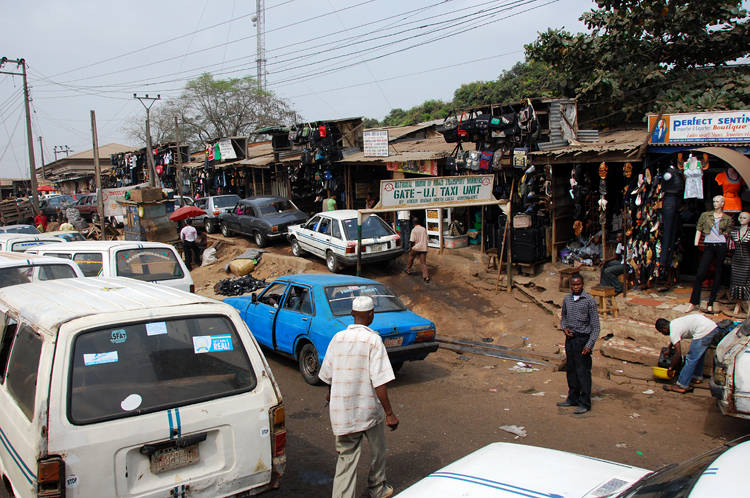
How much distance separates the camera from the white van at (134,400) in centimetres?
310

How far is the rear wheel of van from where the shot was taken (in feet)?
25.0

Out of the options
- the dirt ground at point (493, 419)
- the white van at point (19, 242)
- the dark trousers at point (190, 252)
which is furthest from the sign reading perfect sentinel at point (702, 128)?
the dark trousers at point (190, 252)

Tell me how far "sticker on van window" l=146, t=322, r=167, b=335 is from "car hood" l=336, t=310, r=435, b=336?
388 cm

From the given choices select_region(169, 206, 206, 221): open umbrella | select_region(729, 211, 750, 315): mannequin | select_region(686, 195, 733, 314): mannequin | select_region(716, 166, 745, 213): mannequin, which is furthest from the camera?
select_region(169, 206, 206, 221): open umbrella

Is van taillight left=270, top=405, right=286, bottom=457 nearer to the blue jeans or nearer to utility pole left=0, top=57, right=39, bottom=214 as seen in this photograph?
the blue jeans

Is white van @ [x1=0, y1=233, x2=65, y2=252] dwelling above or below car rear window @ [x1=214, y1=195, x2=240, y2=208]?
below

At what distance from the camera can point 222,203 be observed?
23781mm

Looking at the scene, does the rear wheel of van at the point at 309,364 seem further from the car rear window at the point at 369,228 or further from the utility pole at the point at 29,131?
the utility pole at the point at 29,131

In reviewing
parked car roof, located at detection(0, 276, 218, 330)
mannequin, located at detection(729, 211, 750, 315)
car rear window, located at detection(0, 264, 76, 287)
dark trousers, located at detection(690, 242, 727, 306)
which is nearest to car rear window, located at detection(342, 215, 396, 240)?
dark trousers, located at detection(690, 242, 727, 306)

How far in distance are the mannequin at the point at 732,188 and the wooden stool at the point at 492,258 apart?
18.0 ft

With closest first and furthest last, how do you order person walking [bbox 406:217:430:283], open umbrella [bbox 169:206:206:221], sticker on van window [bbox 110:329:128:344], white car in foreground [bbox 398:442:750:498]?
1. white car in foreground [bbox 398:442:750:498]
2. sticker on van window [bbox 110:329:128:344]
3. person walking [bbox 406:217:430:283]
4. open umbrella [bbox 169:206:206:221]

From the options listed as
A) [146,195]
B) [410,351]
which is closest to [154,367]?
[410,351]

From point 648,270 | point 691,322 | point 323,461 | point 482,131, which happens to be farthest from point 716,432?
point 482,131

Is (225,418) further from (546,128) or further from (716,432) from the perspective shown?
(546,128)
